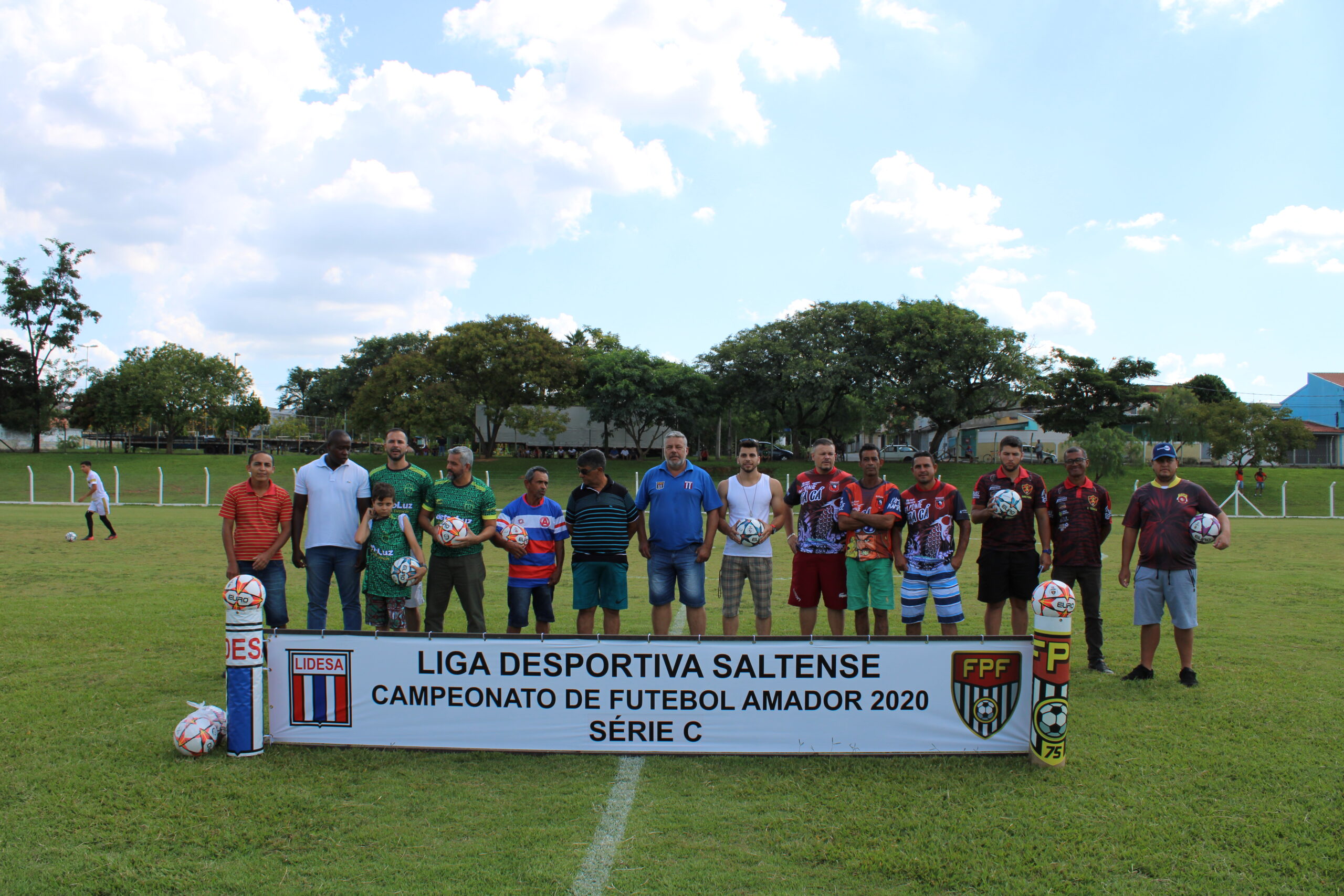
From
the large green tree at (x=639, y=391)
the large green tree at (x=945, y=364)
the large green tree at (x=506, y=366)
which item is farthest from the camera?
the large green tree at (x=639, y=391)

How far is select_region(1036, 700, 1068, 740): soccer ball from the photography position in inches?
173

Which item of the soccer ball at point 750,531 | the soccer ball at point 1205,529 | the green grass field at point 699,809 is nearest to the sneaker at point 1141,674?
the green grass field at point 699,809

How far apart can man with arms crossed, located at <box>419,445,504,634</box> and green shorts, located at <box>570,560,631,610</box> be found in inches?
30.5

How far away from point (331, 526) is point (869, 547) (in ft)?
14.0

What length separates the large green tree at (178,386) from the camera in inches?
2014

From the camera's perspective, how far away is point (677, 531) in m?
6.36

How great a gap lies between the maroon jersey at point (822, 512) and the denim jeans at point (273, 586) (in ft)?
13.5

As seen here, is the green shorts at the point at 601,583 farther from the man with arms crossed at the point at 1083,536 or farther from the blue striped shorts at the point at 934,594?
the man with arms crossed at the point at 1083,536

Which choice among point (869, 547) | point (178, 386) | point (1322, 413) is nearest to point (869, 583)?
point (869, 547)

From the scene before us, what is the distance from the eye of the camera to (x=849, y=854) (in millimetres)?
3500

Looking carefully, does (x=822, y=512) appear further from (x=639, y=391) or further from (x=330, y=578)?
(x=639, y=391)

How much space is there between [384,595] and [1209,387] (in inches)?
3139

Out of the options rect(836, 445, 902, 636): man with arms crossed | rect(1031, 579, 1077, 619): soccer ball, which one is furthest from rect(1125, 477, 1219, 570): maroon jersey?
rect(1031, 579, 1077, 619): soccer ball

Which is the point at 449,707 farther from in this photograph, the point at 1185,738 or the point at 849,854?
the point at 1185,738
